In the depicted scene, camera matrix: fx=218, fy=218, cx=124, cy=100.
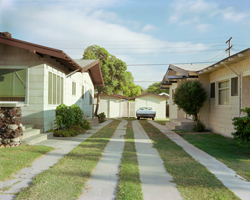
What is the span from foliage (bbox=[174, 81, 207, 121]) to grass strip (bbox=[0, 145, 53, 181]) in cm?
738

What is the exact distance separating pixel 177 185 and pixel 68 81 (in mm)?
9519

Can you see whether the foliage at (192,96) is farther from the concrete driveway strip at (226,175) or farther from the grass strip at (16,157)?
the grass strip at (16,157)

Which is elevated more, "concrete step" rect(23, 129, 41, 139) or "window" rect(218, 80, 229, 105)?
"window" rect(218, 80, 229, 105)

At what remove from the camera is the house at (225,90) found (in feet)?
27.1


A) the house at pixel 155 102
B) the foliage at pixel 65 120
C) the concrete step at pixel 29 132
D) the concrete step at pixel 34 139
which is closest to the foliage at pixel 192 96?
the foliage at pixel 65 120

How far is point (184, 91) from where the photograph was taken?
11438 mm

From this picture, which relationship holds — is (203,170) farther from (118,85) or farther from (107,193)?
(118,85)

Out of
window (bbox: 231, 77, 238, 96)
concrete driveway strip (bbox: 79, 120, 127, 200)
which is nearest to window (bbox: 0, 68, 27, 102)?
concrete driveway strip (bbox: 79, 120, 127, 200)

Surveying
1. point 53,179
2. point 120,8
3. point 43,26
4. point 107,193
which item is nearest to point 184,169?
point 107,193

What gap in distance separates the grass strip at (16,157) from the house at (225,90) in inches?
281

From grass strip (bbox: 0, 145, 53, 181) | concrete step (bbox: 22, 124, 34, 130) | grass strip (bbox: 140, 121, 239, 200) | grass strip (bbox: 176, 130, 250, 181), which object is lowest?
grass strip (bbox: 176, 130, 250, 181)

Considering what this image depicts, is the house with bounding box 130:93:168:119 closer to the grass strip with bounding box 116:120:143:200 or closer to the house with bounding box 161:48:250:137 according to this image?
the house with bounding box 161:48:250:137

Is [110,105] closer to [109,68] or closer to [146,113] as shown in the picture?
[109,68]

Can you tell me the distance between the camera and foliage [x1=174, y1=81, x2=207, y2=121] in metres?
11.1
